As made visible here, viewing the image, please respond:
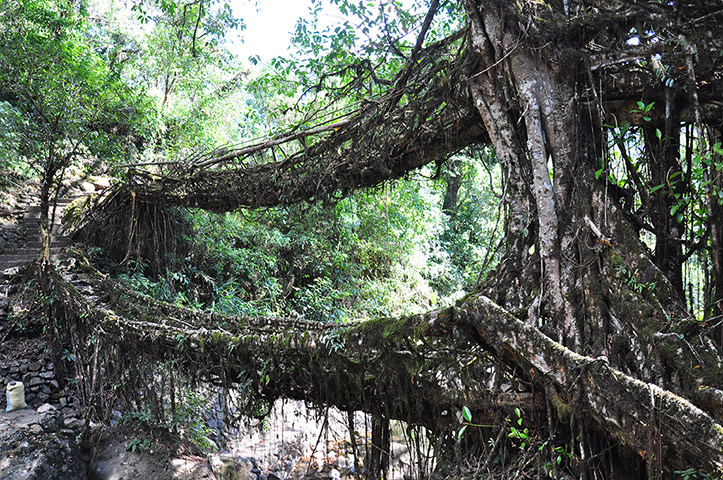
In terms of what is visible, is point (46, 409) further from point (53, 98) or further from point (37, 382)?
point (53, 98)

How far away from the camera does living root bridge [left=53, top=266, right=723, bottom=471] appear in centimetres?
157

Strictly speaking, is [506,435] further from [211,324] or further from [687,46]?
[211,324]

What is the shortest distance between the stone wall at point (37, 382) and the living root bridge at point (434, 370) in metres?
2.40

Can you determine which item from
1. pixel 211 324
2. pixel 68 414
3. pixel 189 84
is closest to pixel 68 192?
pixel 189 84

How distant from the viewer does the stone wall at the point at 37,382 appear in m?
5.18

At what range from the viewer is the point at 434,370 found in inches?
90.4

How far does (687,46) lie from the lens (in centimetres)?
207

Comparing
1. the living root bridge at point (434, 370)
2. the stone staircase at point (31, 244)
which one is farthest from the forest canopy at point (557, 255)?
the stone staircase at point (31, 244)

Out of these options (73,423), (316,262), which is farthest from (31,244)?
(316,262)

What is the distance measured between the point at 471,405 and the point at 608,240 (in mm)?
1025

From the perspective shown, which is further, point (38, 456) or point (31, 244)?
point (31, 244)

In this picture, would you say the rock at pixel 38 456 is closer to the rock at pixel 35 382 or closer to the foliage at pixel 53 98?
Answer: the rock at pixel 35 382


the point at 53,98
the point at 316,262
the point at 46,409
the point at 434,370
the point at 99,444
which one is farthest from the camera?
the point at 316,262

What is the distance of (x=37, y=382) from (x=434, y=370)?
5.20 m
